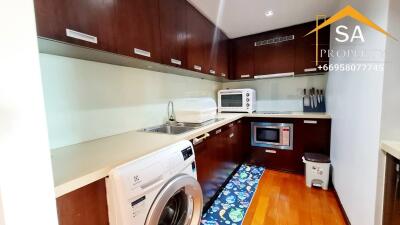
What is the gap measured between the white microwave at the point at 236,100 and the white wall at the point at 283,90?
36cm

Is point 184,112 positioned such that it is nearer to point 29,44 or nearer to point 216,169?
point 216,169

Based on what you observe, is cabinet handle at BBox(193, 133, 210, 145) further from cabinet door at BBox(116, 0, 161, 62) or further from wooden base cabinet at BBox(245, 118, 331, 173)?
wooden base cabinet at BBox(245, 118, 331, 173)

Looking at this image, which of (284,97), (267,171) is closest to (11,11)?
(267,171)

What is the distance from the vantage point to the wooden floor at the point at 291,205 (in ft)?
5.11

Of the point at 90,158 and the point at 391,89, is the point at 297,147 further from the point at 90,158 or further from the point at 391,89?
the point at 90,158

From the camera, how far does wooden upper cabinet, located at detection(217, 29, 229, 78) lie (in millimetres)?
2535

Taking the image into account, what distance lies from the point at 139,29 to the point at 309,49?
232cm

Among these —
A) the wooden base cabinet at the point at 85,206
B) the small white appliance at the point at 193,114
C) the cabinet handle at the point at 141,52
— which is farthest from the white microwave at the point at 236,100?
the wooden base cabinet at the point at 85,206

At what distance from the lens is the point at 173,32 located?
5.13 feet

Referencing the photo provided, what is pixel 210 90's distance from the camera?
2877 mm

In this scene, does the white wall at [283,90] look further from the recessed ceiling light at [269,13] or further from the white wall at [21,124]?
the white wall at [21,124]

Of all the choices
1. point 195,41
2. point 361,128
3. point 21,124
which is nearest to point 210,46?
point 195,41

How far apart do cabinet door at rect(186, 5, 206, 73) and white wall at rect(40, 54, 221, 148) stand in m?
0.34

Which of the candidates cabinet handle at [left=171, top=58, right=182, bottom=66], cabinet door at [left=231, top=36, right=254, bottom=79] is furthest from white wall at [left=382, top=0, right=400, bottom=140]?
cabinet door at [left=231, top=36, right=254, bottom=79]
